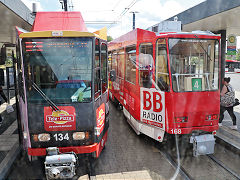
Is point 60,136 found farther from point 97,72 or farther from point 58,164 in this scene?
point 97,72

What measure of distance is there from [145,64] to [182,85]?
1266 millimetres

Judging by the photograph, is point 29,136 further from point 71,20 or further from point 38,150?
point 71,20

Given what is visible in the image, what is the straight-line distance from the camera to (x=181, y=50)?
5.76 metres

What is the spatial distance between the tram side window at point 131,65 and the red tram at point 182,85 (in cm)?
67

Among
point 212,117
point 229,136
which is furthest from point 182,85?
point 229,136

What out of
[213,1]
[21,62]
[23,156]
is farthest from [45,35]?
[213,1]

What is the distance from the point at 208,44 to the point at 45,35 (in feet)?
13.1

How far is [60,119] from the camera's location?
4.68 meters

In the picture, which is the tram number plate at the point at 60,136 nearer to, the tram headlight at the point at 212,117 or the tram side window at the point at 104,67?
the tram side window at the point at 104,67

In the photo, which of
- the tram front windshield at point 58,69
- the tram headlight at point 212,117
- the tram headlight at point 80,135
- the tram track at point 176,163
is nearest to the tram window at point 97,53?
the tram front windshield at point 58,69

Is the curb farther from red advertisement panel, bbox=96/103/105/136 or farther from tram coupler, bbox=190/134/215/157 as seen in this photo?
tram coupler, bbox=190/134/215/157

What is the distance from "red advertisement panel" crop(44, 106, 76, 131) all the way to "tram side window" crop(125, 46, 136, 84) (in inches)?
115

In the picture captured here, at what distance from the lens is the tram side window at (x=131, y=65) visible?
713cm

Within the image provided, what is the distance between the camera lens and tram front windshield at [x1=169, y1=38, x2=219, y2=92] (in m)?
5.67
